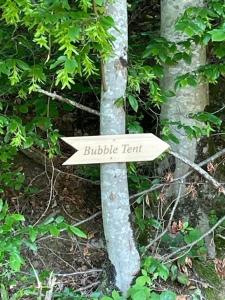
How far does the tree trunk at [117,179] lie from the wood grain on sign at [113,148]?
0.04 metres

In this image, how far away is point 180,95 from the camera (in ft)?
8.25

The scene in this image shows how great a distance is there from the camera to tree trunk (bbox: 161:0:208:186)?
8.02 ft

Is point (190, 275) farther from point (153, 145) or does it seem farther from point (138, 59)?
point (138, 59)

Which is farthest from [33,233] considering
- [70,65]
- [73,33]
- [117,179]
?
[73,33]

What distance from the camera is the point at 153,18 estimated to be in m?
3.22

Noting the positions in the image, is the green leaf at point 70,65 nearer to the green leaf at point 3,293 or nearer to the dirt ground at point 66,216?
the dirt ground at point 66,216

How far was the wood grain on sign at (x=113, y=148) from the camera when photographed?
200 cm

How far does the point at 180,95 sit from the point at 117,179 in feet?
2.29

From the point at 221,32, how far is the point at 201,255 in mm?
1236

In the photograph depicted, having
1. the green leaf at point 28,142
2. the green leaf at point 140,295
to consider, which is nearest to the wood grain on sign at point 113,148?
the green leaf at point 28,142

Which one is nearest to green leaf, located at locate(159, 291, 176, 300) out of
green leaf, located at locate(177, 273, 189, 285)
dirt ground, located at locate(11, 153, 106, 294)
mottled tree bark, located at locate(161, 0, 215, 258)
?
green leaf, located at locate(177, 273, 189, 285)

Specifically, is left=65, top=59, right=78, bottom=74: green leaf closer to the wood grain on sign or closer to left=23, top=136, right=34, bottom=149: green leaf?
the wood grain on sign

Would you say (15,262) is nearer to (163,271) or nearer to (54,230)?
(54,230)

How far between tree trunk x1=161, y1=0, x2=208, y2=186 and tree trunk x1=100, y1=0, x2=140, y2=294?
532mm
